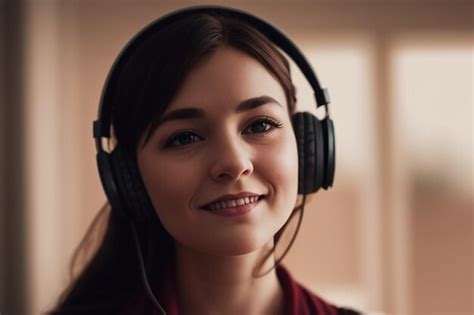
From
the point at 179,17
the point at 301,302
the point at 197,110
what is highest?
the point at 179,17

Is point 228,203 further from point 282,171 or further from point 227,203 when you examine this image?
point 282,171

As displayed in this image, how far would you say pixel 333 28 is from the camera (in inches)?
114

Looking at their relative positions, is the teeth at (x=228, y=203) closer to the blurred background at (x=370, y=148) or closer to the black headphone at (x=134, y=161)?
the black headphone at (x=134, y=161)

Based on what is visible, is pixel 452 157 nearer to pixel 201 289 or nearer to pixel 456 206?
pixel 456 206

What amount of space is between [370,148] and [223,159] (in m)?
2.19

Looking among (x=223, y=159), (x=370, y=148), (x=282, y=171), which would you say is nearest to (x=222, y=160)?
(x=223, y=159)

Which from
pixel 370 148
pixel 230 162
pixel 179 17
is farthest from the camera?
pixel 370 148

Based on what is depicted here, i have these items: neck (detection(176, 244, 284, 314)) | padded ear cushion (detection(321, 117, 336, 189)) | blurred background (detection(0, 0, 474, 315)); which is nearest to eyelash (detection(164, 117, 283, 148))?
padded ear cushion (detection(321, 117, 336, 189))

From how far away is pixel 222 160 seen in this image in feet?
2.57

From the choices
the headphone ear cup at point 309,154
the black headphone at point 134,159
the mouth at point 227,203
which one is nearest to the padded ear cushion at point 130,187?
the black headphone at point 134,159

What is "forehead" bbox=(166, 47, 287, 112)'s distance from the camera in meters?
0.82

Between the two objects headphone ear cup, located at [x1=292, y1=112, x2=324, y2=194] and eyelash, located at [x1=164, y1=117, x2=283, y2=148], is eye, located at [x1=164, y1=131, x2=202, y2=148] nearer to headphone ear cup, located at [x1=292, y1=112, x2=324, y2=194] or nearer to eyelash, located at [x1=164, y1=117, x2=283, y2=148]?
eyelash, located at [x1=164, y1=117, x2=283, y2=148]

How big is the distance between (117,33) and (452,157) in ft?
6.50

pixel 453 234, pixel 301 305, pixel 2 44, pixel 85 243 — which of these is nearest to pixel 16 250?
A: pixel 2 44
